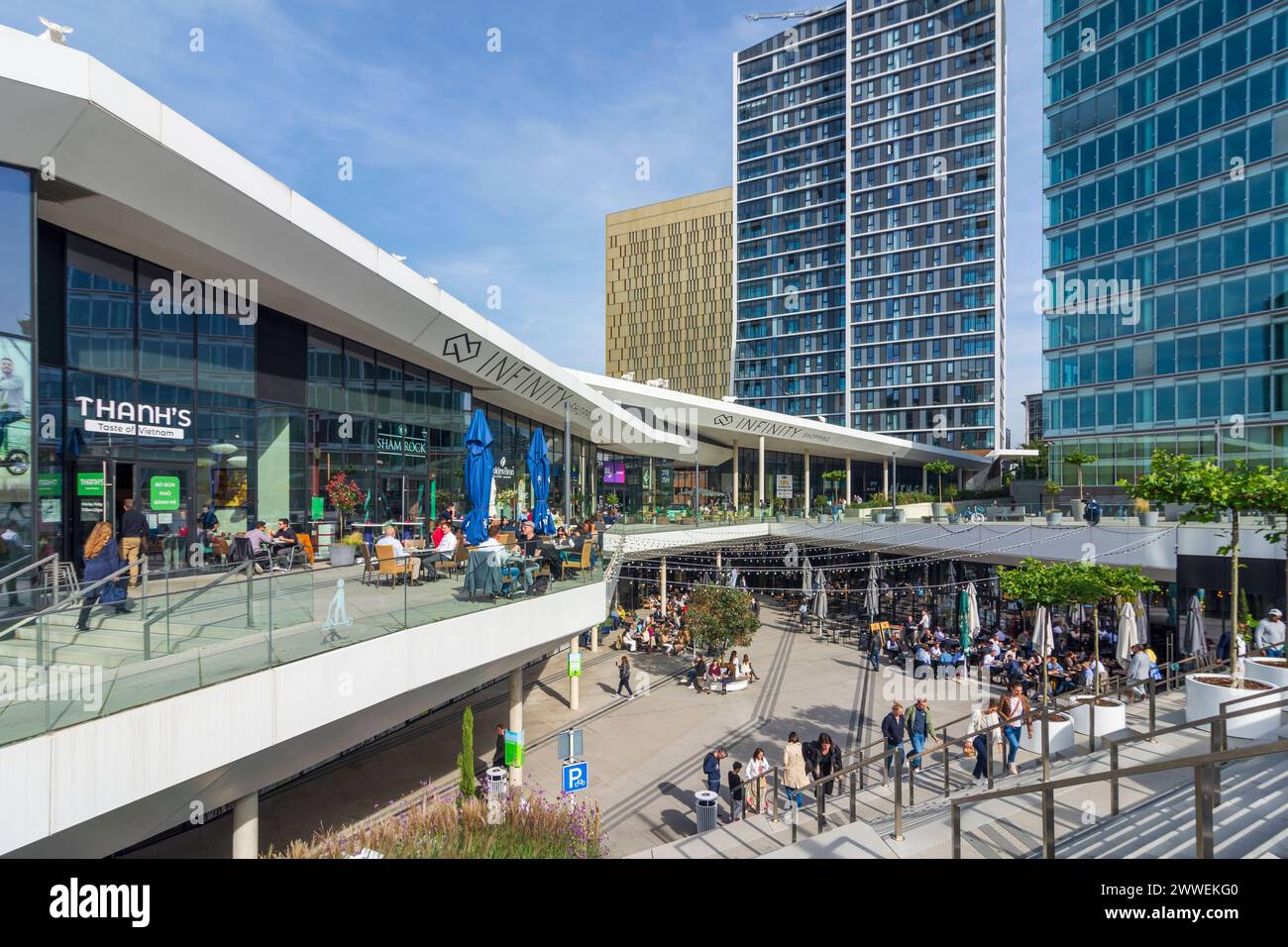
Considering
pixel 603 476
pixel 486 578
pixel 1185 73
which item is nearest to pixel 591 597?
pixel 486 578

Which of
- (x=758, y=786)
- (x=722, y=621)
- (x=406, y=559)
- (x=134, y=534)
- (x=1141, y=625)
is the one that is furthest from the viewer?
(x=722, y=621)

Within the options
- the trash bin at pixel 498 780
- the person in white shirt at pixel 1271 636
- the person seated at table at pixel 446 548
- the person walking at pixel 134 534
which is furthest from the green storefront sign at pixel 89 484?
the person in white shirt at pixel 1271 636

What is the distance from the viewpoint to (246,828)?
7.77 metres

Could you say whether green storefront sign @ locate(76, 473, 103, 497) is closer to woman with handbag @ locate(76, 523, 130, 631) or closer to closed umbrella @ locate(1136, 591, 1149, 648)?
Result: woman with handbag @ locate(76, 523, 130, 631)

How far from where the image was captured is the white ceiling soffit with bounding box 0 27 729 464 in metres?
7.33

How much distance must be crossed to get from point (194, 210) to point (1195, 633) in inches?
740

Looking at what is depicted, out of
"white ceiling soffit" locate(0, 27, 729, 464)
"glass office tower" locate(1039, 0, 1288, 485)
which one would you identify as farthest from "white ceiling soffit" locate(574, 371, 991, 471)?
"white ceiling soffit" locate(0, 27, 729, 464)

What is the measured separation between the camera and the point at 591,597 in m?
13.1

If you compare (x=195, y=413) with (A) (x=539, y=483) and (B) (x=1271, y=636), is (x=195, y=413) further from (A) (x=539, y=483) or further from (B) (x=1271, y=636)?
(B) (x=1271, y=636)

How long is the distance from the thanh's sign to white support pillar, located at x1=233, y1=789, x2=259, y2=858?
19.2 feet

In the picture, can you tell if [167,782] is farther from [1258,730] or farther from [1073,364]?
[1073,364]

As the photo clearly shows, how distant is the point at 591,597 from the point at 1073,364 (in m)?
31.2

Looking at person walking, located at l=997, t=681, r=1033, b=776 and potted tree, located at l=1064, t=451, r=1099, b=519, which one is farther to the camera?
potted tree, located at l=1064, t=451, r=1099, b=519

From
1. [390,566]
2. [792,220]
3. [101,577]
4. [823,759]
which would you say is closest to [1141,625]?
[823,759]
